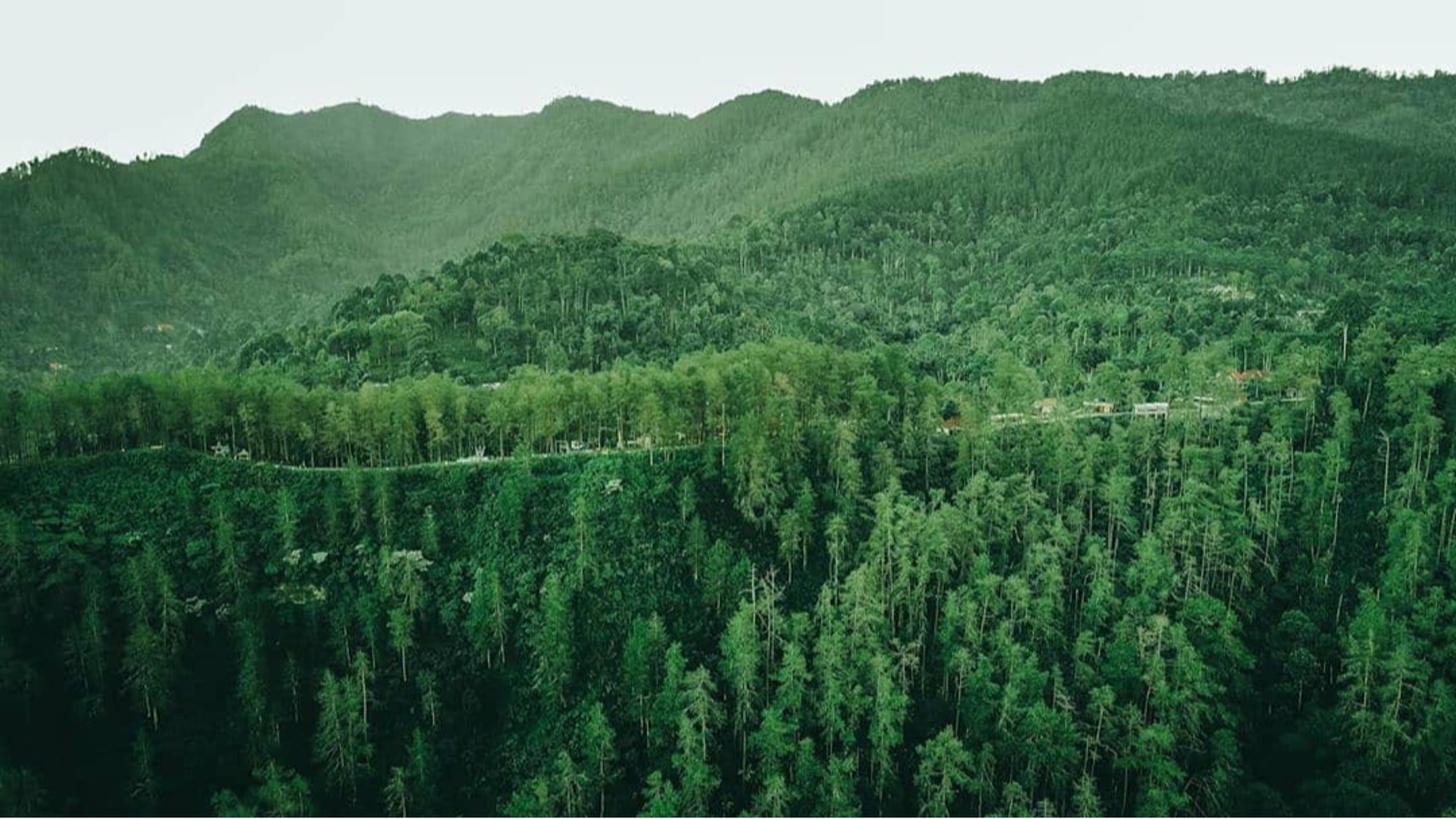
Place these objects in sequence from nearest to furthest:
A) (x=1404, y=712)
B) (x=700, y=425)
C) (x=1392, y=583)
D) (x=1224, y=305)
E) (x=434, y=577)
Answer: (x=1404, y=712), (x=1392, y=583), (x=434, y=577), (x=700, y=425), (x=1224, y=305)

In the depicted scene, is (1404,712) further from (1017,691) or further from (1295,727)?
(1017,691)

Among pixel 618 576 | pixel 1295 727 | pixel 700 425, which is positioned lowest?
pixel 1295 727

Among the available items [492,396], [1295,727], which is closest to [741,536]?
[492,396]

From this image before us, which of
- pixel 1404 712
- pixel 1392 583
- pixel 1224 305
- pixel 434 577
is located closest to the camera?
pixel 1404 712

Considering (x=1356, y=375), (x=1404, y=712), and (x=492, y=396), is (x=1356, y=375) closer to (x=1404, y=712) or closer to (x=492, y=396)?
(x=1404, y=712)

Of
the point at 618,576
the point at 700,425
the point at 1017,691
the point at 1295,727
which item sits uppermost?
the point at 700,425

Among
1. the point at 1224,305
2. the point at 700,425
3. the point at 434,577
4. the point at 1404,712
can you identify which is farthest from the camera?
the point at 1224,305

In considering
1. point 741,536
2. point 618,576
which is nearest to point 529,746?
point 618,576

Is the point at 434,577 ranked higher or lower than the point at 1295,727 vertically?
higher

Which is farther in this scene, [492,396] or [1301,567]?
[492,396]
